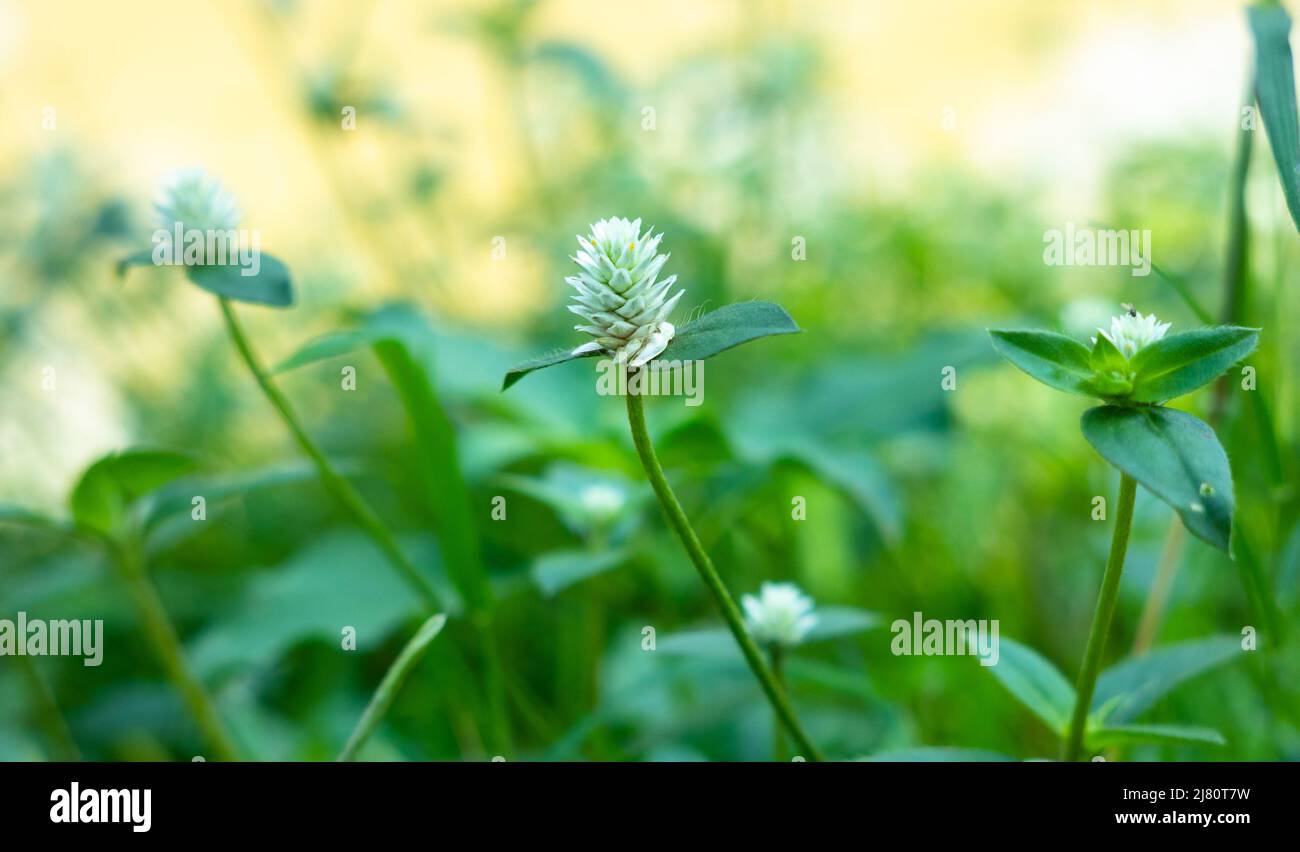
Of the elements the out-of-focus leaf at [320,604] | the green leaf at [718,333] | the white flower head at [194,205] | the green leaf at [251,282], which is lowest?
the out-of-focus leaf at [320,604]

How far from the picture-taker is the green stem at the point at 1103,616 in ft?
1.20

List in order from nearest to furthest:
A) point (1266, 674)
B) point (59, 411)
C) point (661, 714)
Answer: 1. point (1266, 674)
2. point (661, 714)
3. point (59, 411)

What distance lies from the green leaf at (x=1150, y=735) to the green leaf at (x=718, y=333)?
7.4 inches

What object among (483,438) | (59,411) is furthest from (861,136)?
(59,411)

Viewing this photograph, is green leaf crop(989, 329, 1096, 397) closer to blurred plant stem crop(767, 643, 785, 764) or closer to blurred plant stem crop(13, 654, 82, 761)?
blurred plant stem crop(767, 643, 785, 764)

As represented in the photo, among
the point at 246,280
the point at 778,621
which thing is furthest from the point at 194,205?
the point at 778,621

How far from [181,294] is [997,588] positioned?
1044 millimetres

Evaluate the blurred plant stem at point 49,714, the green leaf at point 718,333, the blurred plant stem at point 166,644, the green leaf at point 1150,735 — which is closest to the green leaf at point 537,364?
the green leaf at point 718,333

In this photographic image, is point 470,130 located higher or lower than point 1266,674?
higher

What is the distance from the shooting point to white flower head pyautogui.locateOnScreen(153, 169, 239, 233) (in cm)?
46

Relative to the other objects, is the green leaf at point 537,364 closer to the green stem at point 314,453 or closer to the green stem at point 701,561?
the green stem at point 701,561

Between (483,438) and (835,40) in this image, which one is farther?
(835,40)
